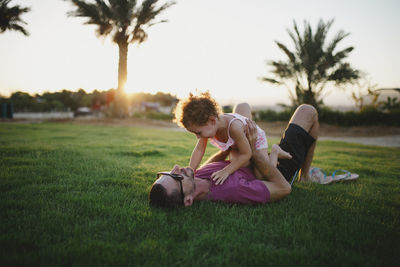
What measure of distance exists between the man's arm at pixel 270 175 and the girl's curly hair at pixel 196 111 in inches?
19.2

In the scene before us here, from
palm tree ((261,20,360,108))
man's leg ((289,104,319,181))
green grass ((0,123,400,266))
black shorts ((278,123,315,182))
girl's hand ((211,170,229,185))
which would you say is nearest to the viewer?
green grass ((0,123,400,266))

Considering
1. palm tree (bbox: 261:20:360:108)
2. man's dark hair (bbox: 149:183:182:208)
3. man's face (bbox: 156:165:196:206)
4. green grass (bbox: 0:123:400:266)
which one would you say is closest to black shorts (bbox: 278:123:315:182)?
green grass (bbox: 0:123:400:266)

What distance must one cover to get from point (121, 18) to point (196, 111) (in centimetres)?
1513

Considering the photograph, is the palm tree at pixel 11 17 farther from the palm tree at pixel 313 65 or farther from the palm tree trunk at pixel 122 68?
the palm tree at pixel 313 65

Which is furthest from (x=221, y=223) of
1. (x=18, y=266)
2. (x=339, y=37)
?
(x=339, y=37)

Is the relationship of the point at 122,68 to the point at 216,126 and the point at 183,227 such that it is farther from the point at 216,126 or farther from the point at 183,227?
the point at 183,227

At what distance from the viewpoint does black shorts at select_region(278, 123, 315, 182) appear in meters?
2.83

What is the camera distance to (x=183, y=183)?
2.02 metres

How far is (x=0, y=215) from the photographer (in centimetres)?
183

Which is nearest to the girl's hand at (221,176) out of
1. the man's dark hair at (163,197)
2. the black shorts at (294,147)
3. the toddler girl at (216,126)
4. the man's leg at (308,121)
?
the toddler girl at (216,126)

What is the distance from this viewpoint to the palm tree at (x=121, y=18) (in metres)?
14.3

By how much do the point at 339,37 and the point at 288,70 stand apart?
133 inches

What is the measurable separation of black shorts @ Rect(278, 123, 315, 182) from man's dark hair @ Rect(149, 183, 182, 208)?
148cm

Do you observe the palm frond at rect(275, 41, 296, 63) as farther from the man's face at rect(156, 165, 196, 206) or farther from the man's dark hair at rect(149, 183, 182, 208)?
the man's dark hair at rect(149, 183, 182, 208)
